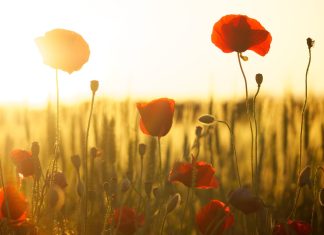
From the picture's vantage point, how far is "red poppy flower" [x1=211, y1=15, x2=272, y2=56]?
1.66 metres

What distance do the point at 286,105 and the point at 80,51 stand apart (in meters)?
0.96

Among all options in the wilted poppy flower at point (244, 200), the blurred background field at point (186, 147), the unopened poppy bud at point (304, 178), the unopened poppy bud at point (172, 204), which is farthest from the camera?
the blurred background field at point (186, 147)

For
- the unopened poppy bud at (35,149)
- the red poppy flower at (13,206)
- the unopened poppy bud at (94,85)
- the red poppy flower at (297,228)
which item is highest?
the unopened poppy bud at (94,85)

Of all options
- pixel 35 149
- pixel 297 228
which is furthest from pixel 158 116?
pixel 297 228

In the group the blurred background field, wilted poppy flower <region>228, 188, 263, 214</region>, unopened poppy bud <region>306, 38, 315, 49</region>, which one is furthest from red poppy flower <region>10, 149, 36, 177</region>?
unopened poppy bud <region>306, 38, 315, 49</region>

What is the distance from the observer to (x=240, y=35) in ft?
5.50

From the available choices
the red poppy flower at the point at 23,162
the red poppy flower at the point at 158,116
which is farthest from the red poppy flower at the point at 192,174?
the red poppy flower at the point at 23,162

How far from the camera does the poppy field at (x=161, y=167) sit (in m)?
1.42

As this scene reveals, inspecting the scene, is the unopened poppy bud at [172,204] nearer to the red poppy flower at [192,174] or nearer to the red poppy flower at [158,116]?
the red poppy flower at [192,174]

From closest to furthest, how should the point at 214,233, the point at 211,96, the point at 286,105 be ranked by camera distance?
1. the point at 214,233
2. the point at 211,96
3. the point at 286,105

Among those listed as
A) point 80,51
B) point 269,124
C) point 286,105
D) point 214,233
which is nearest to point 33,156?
point 80,51

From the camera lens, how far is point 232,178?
2062 mm

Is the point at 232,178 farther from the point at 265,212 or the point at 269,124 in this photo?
the point at 265,212

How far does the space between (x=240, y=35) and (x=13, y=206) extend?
0.70 metres
